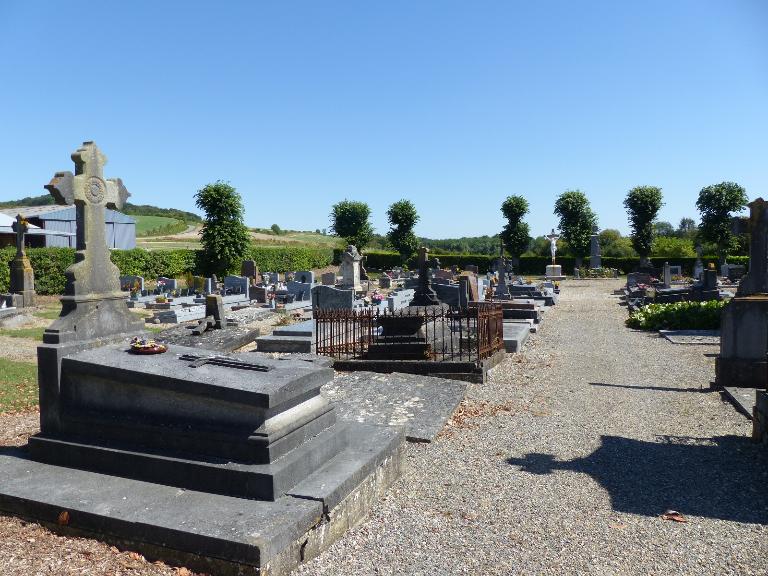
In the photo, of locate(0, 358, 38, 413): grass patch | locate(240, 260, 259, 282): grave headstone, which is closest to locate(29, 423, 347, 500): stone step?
locate(0, 358, 38, 413): grass patch

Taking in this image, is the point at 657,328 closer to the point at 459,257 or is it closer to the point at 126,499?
the point at 126,499

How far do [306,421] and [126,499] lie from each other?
1404 millimetres

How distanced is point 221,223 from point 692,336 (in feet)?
79.8

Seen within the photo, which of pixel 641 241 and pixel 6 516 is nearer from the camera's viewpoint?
pixel 6 516

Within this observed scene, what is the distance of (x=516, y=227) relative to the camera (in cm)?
5281

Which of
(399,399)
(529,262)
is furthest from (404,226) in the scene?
(399,399)

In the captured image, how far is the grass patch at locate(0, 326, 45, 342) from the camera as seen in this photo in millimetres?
14791

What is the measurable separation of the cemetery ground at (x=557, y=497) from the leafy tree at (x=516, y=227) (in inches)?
1724

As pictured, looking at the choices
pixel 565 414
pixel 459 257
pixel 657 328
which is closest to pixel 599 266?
pixel 459 257

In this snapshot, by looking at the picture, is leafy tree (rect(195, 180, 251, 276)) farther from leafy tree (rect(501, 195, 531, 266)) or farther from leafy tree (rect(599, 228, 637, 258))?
leafy tree (rect(599, 228, 637, 258))

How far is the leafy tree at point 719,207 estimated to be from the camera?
45.7m

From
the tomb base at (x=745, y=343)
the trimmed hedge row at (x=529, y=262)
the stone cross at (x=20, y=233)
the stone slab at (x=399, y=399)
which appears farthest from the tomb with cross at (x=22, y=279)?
the trimmed hedge row at (x=529, y=262)

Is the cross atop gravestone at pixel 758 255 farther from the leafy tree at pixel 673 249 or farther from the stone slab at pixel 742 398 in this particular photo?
the leafy tree at pixel 673 249

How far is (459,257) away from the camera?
2079 inches
